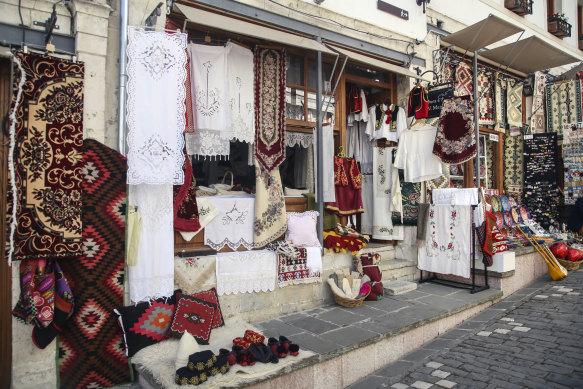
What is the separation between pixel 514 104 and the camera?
9.75m

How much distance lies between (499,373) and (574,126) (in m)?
8.36

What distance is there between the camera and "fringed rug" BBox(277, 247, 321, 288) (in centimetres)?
510

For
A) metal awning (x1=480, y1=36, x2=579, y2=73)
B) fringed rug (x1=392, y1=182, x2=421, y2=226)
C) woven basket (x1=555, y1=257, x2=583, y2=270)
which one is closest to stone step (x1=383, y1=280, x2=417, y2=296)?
fringed rug (x1=392, y1=182, x2=421, y2=226)

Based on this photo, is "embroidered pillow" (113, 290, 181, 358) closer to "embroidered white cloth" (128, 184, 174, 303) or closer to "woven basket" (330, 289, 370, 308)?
"embroidered white cloth" (128, 184, 174, 303)

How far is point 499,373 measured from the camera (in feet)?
12.8

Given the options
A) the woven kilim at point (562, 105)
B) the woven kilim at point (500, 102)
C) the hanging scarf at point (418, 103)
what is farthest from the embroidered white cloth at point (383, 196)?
the woven kilim at point (562, 105)

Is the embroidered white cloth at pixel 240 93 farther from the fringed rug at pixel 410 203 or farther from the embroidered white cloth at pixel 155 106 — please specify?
the fringed rug at pixel 410 203

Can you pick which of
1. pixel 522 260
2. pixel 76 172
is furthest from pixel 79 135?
pixel 522 260

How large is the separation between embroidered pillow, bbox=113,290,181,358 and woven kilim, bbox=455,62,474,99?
7.25 meters

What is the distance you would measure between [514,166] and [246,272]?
8419 millimetres

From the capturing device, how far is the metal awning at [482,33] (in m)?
6.66

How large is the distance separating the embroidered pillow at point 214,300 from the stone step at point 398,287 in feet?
9.13

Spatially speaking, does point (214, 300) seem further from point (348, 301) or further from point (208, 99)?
point (208, 99)

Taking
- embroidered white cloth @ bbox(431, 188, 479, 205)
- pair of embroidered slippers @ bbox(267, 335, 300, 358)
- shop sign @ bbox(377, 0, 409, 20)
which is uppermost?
shop sign @ bbox(377, 0, 409, 20)
